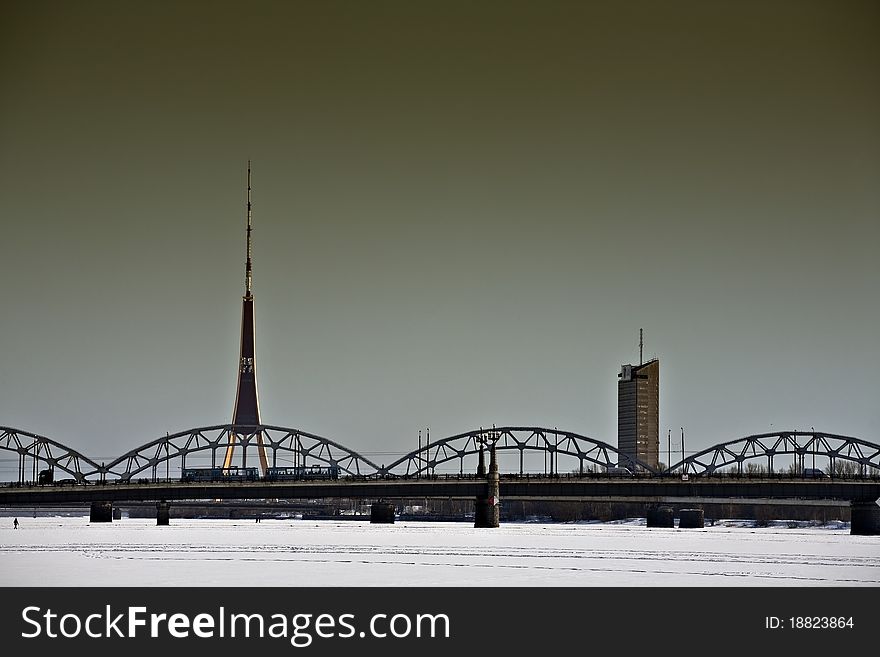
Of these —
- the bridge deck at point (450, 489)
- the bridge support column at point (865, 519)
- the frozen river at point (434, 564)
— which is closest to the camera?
the frozen river at point (434, 564)

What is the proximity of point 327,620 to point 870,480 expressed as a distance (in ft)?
415

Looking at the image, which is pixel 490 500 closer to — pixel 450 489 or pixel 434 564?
pixel 450 489

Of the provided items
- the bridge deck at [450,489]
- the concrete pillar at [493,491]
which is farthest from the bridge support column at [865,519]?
the concrete pillar at [493,491]

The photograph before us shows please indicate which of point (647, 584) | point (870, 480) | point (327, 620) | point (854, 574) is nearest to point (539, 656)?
point (327, 620)

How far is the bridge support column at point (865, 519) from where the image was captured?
162 m

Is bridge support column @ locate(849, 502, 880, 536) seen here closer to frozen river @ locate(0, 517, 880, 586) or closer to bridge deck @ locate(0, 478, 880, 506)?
bridge deck @ locate(0, 478, 880, 506)

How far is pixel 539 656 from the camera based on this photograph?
41438 mm

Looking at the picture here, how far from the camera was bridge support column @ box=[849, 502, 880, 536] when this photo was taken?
162 meters

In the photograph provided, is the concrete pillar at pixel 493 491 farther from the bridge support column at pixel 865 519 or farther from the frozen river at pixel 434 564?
the frozen river at pixel 434 564

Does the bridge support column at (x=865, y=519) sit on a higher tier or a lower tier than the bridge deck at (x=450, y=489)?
lower

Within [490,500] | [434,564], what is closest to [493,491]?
[490,500]

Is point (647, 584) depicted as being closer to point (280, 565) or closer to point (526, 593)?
point (526, 593)

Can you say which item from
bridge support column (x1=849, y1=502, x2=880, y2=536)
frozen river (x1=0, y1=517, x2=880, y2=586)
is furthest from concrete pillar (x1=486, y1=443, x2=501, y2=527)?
frozen river (x1=0, y1=517, x2=880, y2=586)

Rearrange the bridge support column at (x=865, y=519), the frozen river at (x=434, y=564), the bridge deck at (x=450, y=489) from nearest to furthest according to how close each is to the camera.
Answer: the frozen river at (x=434, y=564) → the bridge deck at (x=450, y=489) → the bridge support column at (x=865, y=519)
